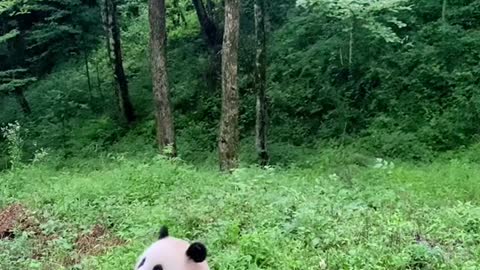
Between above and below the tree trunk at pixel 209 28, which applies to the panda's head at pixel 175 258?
above

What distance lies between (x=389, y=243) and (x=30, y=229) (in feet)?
16.1

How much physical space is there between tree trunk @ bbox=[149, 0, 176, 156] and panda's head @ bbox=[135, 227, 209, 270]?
9.53 m

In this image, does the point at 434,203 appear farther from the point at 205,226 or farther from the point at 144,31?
the point at 144,31

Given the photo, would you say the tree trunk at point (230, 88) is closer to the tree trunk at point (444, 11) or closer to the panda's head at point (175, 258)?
the tree trunk at point (444, 11)

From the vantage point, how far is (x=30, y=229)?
343 inches

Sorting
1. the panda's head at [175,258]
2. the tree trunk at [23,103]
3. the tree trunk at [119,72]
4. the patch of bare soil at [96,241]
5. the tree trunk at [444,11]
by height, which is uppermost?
the panda's head at [175,258]

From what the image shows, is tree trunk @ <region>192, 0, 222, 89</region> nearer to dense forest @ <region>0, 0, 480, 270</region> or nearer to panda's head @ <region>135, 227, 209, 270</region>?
dense forest @ <region>0, 0, 480, 270</region>

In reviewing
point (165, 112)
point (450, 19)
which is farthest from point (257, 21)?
point (450, 19)

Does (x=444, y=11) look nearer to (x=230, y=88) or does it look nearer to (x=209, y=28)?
(x=230, y=88)

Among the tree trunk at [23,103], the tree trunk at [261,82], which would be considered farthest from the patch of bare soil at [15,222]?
the tree trunk at [23,103]

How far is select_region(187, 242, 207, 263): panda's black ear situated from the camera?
12.7 ft

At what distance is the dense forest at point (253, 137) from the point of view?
711cm

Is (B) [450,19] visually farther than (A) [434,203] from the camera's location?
Yes

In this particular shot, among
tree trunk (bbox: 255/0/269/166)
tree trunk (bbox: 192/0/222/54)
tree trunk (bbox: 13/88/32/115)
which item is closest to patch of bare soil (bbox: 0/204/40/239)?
tree trunk (bbox: 255/0/269/166)
